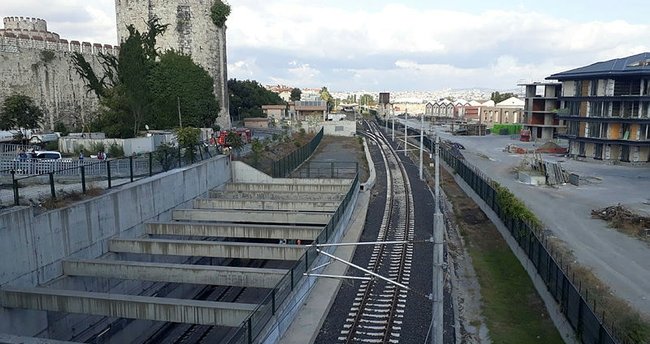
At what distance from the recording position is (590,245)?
26.8m

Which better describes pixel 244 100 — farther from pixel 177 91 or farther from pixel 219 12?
pixel 177 91

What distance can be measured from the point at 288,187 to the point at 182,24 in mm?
32013

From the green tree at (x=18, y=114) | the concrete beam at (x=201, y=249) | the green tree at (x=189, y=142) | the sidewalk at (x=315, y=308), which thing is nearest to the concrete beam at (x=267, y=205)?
the green tree at (x=189, y=142)

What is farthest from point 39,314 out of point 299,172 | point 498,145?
point 498,145

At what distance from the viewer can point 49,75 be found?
176ft

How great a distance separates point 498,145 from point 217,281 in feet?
230

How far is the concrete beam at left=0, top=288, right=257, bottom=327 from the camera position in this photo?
53.8 feet

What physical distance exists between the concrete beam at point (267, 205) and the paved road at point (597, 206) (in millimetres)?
12964

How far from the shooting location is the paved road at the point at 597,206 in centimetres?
2230

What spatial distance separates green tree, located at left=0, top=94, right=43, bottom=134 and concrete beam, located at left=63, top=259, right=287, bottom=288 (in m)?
29.1

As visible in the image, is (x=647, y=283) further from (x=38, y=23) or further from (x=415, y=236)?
(x=38, y=23)

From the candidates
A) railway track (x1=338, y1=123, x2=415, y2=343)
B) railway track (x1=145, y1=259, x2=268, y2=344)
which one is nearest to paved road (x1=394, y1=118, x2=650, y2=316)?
railway track (x1=338, y1=123, x2=415, y2=343)

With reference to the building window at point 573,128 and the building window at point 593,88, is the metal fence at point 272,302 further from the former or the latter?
the building window at point 573,128

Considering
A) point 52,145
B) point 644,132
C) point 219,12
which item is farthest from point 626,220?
point 219,12
